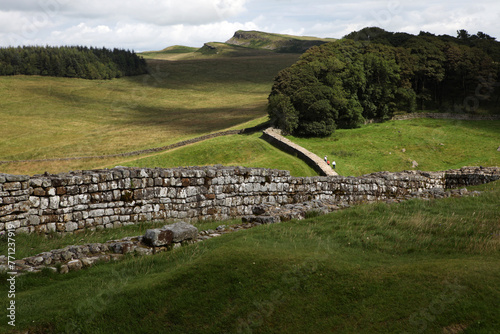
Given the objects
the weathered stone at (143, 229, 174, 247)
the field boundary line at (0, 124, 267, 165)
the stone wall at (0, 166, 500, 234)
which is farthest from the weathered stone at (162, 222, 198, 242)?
the field boundary line at (0, 124, 267, 165)

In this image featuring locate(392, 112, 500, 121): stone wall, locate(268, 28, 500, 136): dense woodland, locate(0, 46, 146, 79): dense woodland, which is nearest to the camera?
locate(268, 28, 500, 136): dense woodland

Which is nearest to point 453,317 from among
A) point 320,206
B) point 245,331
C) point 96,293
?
point 245,331

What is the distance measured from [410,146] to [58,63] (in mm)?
134037

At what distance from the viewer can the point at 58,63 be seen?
489 feet

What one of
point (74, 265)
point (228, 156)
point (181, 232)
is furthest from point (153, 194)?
point (228, 156)

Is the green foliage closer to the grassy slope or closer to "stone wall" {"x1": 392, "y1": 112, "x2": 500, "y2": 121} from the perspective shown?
"stone wall" {"x1": 392, "y1": 112, "x2": 500, "y2": 121}

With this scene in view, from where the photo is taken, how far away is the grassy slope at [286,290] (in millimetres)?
6473

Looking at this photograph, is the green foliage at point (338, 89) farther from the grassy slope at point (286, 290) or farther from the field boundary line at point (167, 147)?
the grassy slope at point (286, 290)

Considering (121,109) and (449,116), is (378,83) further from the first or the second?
(121,109)

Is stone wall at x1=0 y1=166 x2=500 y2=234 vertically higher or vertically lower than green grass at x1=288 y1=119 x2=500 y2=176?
higher

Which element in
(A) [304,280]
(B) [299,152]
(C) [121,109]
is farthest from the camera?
(C) [121,109]

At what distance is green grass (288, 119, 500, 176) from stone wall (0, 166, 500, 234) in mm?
24611

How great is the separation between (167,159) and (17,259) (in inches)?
1717

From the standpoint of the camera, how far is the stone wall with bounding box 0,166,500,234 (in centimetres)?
1326
